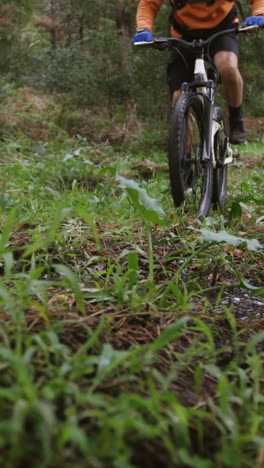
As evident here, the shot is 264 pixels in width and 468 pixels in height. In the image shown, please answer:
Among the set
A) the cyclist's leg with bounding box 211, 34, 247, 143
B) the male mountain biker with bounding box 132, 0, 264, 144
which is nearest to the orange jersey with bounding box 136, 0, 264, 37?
the male mountain biker with bounding box 132, 0, 264, 144

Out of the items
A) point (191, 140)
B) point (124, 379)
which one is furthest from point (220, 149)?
point (124, 379)

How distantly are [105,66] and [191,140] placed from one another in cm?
808

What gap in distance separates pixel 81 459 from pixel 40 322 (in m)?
0.36

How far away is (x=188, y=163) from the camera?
259 cm

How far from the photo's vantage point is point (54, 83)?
10.6 m

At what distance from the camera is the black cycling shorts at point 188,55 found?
9.32 ft

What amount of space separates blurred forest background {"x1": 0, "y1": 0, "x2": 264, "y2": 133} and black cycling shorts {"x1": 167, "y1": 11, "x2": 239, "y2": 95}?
4.37 m

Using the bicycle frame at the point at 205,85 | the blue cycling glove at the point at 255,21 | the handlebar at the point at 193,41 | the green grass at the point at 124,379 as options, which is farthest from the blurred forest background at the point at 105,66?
the green grass at the point at 124,379

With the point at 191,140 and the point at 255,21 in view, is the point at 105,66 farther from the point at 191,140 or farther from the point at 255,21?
the point at 191,140

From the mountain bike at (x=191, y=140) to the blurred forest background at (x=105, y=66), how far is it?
15.8 feet

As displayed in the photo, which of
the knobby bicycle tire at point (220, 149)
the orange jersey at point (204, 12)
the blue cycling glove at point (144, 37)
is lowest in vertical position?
the knobby bicycle tire at point (220, 149)

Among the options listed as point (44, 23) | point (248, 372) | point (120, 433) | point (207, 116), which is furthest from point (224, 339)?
point (44, 23)

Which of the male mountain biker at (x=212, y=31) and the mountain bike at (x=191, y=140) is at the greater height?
the male mountain biker at (x=212, y=31)

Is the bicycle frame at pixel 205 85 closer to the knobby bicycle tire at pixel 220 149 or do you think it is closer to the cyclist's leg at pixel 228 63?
the cyclist's leg at pixel 228 63
